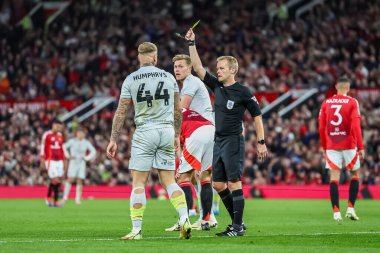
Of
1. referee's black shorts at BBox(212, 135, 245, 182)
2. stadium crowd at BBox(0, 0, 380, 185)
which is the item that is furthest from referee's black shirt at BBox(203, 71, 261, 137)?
stadium crowd at BBox(0, 0, 380, 185)

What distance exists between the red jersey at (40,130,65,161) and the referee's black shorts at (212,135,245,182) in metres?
13.0

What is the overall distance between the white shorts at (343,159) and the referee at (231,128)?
4.84 meters

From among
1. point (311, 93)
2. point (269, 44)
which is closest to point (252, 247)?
point (311, 93)

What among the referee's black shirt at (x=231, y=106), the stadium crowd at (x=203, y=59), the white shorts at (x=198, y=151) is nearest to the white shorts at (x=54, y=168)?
the stadium crowd at (x=203, y=59)

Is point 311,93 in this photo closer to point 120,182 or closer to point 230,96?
point 120,182

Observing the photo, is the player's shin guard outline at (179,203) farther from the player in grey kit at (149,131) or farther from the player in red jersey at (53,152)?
the player in red jersey at (53,152)

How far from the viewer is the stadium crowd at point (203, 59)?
32.0 metres

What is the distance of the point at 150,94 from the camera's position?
1218 centimetres

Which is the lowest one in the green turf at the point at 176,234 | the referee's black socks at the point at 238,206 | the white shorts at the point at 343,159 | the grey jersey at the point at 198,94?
the green turf at the point at 176,234

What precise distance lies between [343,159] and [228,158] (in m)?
5.33

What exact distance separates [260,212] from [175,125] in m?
8.71

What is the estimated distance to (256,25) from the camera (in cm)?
→ 3919

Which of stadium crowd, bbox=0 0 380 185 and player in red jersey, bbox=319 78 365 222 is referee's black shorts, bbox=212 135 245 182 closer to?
player in red jersey, bbox=319 78 365 222

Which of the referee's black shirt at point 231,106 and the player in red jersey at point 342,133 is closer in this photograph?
the referee's black shirt at point 231,106
